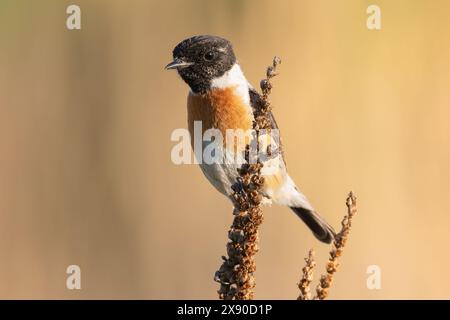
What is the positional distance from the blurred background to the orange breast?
Answer: 1.10 meters

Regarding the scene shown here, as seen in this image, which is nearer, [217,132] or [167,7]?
[217,132]

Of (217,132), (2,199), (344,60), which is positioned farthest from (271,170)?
(2,199)

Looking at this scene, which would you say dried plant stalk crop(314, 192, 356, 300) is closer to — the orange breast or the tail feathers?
the orange breast

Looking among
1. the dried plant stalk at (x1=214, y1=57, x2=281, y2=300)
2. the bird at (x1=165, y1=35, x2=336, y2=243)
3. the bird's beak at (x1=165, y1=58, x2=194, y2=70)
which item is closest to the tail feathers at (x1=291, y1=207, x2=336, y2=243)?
the bird at (x1=165, y1=35, x2=336, y2=243)

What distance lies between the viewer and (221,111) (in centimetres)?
440

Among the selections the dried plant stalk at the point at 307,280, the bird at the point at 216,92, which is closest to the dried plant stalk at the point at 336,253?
the dried plant stalk at the point at 307,280

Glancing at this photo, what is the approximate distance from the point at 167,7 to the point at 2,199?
191cm

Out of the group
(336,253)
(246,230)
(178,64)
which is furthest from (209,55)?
(336,253)

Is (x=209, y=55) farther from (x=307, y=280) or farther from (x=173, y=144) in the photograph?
(x=307, y=280)

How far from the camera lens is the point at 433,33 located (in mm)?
5812

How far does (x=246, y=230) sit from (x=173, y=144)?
2.43 m

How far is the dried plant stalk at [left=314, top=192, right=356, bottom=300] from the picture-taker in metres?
2.85

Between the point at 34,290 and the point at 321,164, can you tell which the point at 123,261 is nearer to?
the point at 34,290
